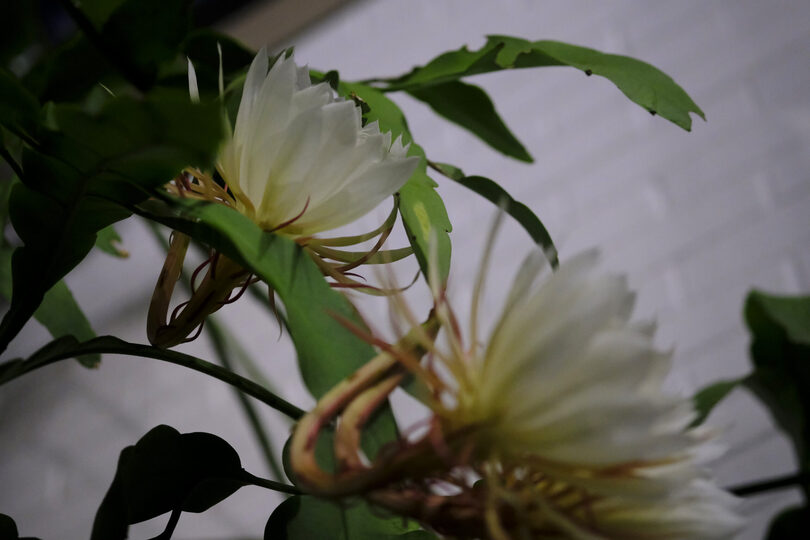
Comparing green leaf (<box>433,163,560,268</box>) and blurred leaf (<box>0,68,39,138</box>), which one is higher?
blurred leaf (<box>0,68,39,138</box>)

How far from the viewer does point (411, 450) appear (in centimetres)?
17

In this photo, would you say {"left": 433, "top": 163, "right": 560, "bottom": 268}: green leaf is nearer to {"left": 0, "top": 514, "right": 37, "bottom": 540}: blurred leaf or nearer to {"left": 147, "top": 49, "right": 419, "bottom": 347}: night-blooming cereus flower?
{"left": 147, "top": 49, "right": 419, "bottom": 347}: night-blooming cereus flower

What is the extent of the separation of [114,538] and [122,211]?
128 mm

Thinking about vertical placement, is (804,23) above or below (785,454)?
above

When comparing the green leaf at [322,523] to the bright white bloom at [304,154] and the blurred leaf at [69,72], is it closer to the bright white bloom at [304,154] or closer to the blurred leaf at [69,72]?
the bright white bloom at [304,154]

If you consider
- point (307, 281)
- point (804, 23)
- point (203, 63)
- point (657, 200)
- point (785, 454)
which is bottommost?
point (785, 454)

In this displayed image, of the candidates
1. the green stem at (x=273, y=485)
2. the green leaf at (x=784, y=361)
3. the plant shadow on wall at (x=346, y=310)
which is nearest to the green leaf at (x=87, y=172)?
the plant shadow on wall at (x=346, y=310)

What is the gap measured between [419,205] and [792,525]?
47cm

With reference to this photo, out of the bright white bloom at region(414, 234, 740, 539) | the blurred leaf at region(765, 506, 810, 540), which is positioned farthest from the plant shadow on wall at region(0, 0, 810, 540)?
the blurred leaf at region(765, 506, 810, 540)

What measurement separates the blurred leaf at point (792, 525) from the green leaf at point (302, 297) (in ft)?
1.53

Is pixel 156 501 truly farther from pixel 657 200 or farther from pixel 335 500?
pixel 657 200

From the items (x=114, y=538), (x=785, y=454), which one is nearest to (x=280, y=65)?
(x=114, y=538)

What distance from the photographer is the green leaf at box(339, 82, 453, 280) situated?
0.26 meters

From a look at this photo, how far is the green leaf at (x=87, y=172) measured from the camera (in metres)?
0.17
